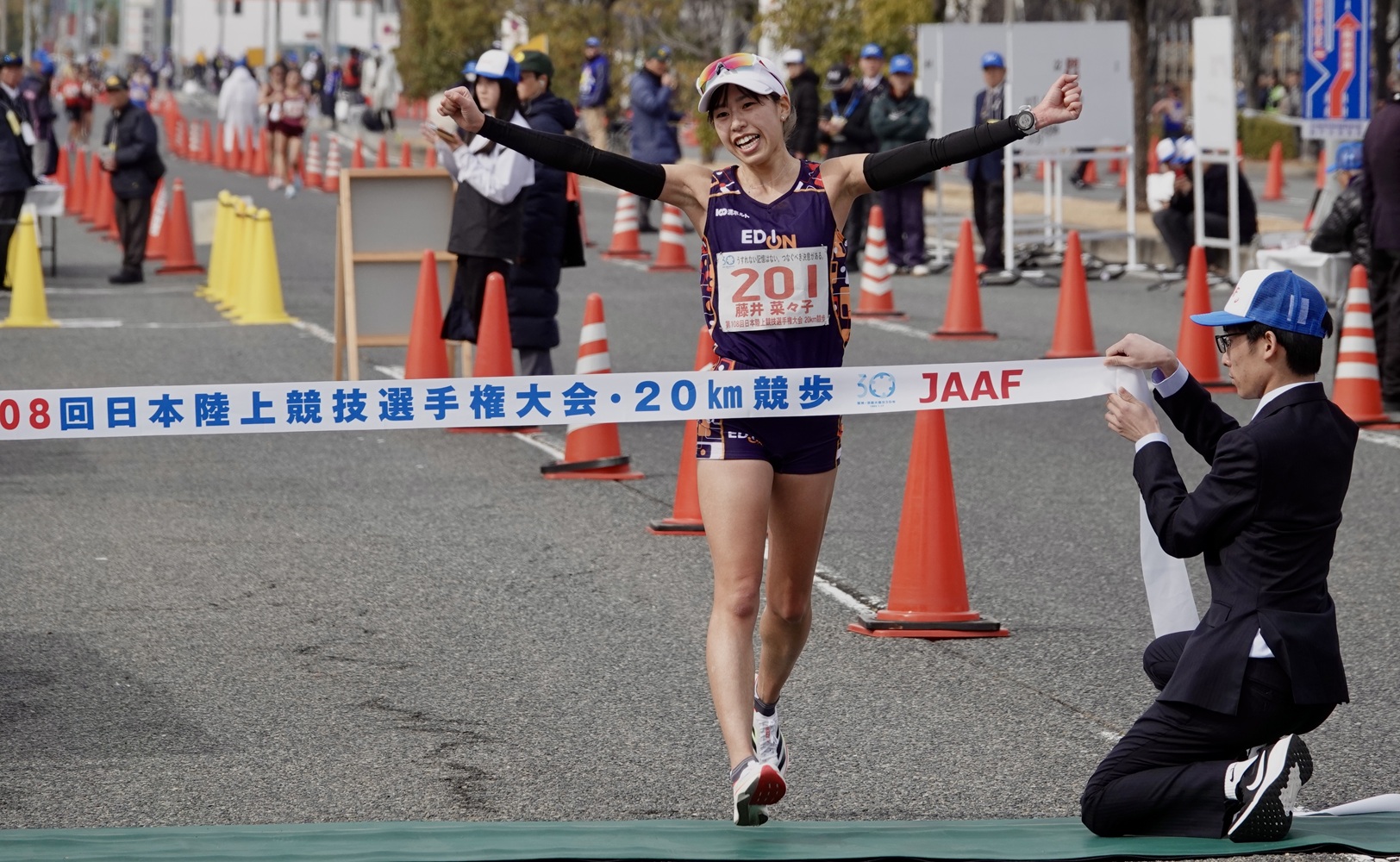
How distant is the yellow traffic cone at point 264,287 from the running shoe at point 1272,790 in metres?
13.2

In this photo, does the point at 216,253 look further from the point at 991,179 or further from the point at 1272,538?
the point at 1272,538

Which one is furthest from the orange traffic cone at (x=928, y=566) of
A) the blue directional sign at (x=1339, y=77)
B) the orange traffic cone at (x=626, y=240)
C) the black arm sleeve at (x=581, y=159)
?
the orange traffic cone at (x=626, y=240)

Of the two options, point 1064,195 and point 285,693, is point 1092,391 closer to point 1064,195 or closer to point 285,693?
point 285,693

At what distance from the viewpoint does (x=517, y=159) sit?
10.9 m

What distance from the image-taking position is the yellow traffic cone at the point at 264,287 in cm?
1692

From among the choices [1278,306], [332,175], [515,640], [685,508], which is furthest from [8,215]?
[332,175]

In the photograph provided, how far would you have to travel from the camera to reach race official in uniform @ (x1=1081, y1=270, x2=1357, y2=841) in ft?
15.4

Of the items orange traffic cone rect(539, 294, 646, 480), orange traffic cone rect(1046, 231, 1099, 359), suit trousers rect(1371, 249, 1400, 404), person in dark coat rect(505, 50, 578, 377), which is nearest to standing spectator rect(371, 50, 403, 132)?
orange traffic cone rect(1046, 231, 1099, 359)

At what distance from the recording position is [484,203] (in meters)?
11.1

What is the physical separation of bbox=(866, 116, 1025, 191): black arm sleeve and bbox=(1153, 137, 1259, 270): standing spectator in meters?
14.7

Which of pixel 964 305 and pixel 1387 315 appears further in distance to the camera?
pixel 964 305

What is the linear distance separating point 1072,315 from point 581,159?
9487 millimetres

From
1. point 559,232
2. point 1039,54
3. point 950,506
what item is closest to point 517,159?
point 559,232

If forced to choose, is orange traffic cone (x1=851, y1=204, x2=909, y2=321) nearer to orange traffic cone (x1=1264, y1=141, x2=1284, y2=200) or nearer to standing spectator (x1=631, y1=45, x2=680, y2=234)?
standing spectator (x1=631, y1=45, x2=680, y2=234)
